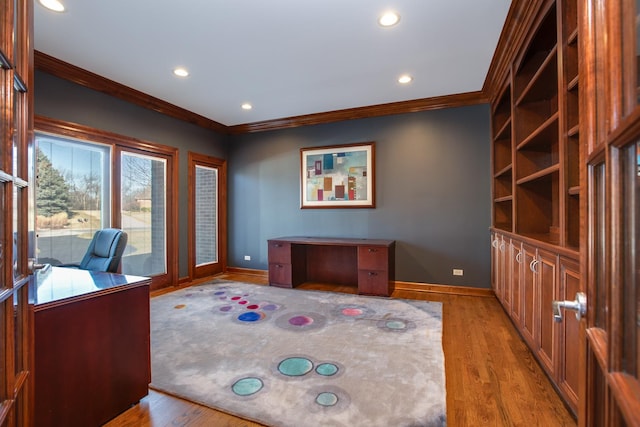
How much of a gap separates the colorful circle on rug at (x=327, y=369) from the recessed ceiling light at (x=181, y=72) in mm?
3192

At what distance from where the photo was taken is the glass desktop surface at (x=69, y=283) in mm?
1478

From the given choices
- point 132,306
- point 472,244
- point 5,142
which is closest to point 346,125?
point 472,244

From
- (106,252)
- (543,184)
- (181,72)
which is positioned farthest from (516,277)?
(181,72)

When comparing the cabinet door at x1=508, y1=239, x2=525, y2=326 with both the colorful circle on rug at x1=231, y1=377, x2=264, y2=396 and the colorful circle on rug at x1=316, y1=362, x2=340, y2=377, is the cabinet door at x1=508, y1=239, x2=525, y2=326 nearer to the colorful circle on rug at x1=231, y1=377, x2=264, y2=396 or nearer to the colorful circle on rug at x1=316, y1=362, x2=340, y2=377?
the colorful circle on rug at x1=316, y1=362, x2=340, y2=377

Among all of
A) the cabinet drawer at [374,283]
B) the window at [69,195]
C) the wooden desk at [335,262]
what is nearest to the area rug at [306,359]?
the cabinet drawer at [374,283]

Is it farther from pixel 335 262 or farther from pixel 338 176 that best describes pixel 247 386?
pixel 338 176

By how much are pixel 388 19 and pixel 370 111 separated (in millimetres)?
2053

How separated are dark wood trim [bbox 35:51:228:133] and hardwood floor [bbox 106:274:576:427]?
3.26m

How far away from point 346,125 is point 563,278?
3575 millimetres

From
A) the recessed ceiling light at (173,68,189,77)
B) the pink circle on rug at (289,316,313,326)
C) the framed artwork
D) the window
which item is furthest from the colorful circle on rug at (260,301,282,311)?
the recessed ceiling light at (173,68,189,77)

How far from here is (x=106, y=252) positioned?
9.01 feet

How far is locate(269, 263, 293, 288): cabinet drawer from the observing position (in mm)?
4422

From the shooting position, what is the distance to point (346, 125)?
469 cm

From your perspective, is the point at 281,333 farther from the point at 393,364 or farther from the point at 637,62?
the point at 637,62
